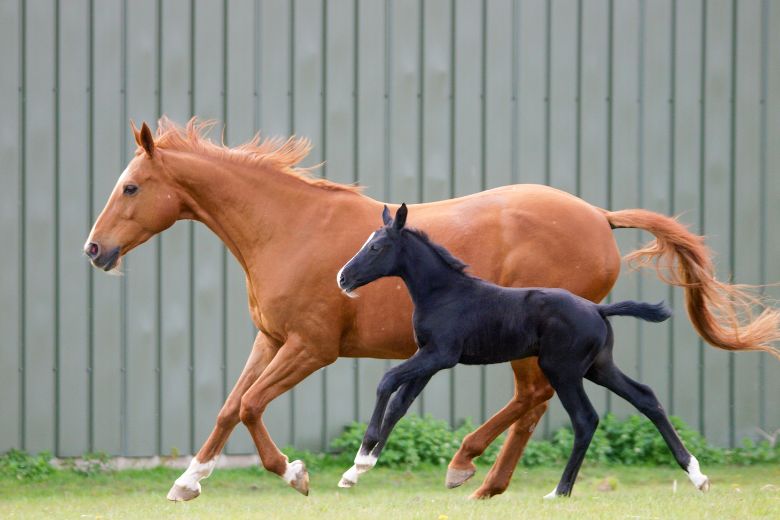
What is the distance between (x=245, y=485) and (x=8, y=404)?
83.2 inches

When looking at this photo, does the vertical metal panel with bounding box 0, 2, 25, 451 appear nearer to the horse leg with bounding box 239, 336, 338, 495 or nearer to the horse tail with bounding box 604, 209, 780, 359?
the horse leg with bounding box 239, 336, 338, 495

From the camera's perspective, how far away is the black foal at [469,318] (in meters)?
6.06

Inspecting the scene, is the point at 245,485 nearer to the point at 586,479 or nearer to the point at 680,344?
the point at 586,479

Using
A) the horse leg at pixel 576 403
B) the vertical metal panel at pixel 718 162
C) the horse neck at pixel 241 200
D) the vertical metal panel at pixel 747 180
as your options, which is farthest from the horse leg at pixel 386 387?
the vertical metal panel at pixel 747 180

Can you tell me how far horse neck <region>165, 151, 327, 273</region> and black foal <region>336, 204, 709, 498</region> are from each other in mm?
1060

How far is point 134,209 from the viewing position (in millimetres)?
6980

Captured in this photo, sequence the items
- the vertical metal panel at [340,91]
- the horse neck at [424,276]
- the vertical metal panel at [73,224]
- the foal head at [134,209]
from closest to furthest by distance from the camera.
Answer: the horse neck at [424,276] < the foal head at [134,209] < the vertical metal panel at [73,224] < the vertical metal panel at [340,91]

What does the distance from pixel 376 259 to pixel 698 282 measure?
2.33 meters

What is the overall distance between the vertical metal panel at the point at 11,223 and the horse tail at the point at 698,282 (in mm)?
5128

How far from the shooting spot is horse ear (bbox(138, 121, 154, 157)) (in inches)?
271

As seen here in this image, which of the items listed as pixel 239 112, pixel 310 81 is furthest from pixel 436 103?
pixel 239 112

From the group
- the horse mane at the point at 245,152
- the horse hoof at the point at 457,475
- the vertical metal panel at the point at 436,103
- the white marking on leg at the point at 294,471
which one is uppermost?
the vertical metal panel at the point at 436,103

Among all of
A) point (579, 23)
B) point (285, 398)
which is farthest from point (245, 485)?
point (579, 23)

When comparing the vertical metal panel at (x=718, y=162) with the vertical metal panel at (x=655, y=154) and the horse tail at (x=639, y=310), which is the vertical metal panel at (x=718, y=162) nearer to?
the vertical metal panel at (x=655, y=154)
